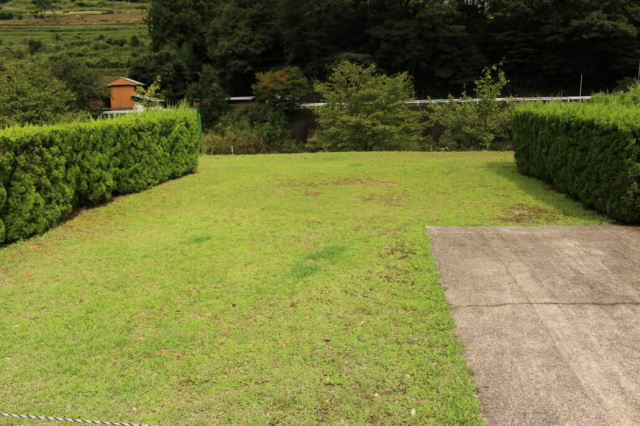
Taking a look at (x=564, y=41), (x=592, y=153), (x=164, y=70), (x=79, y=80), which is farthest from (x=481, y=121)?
(x=164, y=70)

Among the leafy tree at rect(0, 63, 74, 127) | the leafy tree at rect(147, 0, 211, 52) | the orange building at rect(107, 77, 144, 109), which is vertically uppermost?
the leafy tree at rect(147, 0, 211, 52)

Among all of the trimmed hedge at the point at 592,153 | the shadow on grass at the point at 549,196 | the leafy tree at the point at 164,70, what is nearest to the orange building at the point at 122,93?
the leafy tree at the point at 164,70

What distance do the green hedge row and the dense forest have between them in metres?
36.6

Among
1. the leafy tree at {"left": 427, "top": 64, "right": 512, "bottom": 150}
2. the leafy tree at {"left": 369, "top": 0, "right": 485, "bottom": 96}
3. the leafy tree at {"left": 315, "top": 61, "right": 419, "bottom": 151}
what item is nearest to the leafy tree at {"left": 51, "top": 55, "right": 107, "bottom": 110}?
the leafy tree at {"left": 315, "top": 61, "right": 419, "bottom": 151}

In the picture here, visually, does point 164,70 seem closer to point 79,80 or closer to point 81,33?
point 79,80

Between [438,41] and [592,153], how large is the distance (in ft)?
145

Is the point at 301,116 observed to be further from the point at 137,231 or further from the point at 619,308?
the point at 619,308

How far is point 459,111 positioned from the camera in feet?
70.4

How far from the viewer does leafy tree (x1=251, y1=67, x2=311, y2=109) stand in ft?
133

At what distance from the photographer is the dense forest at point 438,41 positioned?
148 feet

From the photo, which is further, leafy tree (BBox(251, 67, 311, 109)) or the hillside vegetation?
the hillside vegetation

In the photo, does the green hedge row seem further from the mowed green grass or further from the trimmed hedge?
the trimmed hedge

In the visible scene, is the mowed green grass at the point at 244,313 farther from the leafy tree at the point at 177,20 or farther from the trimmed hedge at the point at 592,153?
the leafy tree at the point at 177,20

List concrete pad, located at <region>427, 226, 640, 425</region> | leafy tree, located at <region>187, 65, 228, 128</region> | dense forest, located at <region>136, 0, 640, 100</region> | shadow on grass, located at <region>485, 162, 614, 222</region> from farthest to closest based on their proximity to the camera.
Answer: dense forest, located at <region>136, 0, 640, 100</region> → leafy tree, located at <region>187, 65, 228, 128</region> → shadow on grass, located at <region>485, 162, 614, 222</region> → concrete pad, located at <region>427, 226, 640, 425</region>
